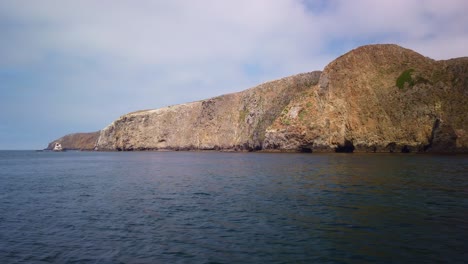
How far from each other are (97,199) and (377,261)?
22958 mm

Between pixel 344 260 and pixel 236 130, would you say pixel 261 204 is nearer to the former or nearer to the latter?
pixel 344 260

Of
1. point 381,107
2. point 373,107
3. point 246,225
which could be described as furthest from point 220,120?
point 246,225

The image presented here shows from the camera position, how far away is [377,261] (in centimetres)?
1230

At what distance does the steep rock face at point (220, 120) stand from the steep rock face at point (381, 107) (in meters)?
24.8

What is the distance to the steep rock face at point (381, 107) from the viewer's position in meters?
82.6

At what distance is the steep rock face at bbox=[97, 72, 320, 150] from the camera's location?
13912 centimetres

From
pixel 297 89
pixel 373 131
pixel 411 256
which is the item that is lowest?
pixel 411 256

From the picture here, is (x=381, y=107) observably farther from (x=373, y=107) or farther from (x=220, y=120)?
(x=220, y=120)

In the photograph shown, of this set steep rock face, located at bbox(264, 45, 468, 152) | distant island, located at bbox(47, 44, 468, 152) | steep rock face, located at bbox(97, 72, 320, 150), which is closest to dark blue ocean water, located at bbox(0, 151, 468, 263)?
steep rock face, located at bbox(264, 45, 468, 152)

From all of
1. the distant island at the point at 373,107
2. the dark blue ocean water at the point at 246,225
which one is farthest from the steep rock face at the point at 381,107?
the dark blue ocean water at the point at 246,225

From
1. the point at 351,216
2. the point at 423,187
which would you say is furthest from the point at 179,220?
the point at 423,187

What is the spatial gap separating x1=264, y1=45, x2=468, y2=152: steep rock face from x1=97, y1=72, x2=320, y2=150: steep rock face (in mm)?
24775

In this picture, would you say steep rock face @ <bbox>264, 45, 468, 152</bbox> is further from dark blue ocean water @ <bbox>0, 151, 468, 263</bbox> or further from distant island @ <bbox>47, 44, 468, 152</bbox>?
dark blue ocean water @ <bbox>0, 151, 468, 263</bbox>

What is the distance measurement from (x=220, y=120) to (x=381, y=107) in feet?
279
